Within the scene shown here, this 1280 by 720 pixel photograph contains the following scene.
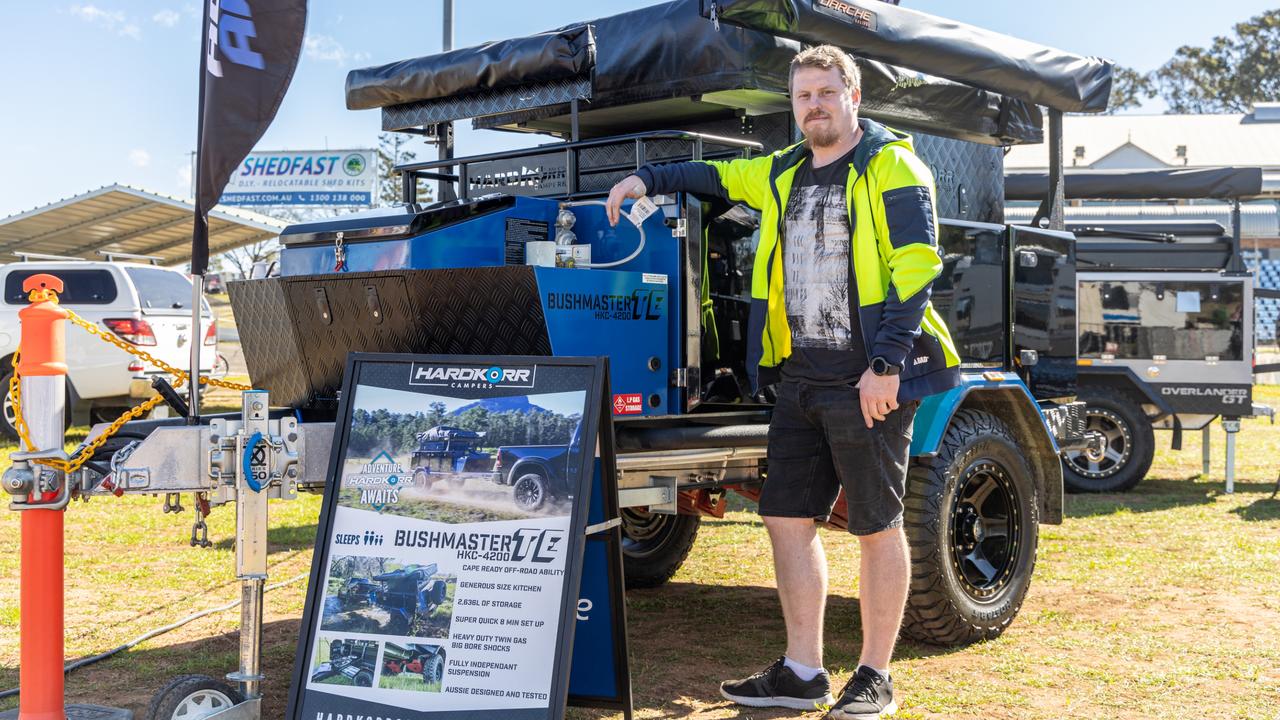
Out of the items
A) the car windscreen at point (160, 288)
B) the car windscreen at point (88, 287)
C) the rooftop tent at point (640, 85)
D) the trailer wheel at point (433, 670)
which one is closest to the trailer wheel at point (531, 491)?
the trailer wheel at point (433, 670)

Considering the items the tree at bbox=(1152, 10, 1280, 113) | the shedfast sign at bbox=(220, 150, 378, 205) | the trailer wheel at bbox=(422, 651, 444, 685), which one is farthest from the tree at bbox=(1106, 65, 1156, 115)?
the trailer wheel at bbox=(422, 651, 444, 685)

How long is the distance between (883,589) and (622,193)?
167 cm

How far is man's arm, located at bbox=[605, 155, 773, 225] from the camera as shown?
434 centimetres

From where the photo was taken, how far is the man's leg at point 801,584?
14.8 ft

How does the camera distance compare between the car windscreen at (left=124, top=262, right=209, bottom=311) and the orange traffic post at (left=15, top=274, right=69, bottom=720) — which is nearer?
the orange traffic post at (left=15, top=274, right=69, bottom=720)

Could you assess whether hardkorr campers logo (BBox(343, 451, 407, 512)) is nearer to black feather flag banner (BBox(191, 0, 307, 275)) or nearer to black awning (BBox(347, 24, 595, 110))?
black feather flag banner (BBox(191, 0, 307, 275))

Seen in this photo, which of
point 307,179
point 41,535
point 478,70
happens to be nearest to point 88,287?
point 478,70

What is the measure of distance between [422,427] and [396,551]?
38cm

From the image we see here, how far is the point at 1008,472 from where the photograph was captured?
5691mm

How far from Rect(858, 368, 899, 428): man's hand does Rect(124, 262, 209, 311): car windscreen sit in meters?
11.3

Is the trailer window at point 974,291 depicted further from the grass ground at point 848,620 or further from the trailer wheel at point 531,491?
the trailer wheel at point 531,491

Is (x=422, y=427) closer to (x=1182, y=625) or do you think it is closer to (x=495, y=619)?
(x=495, y=619)

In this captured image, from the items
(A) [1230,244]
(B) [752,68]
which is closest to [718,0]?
(B) [752,68]

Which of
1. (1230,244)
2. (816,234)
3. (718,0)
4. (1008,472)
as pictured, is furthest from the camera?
(1230,244)
